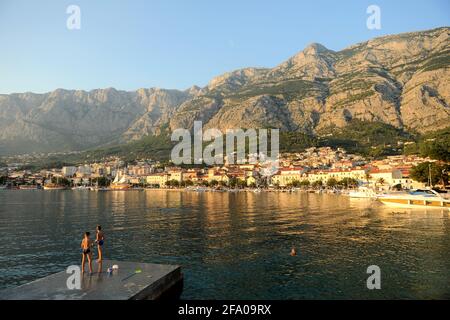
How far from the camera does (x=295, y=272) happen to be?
21.9 metres

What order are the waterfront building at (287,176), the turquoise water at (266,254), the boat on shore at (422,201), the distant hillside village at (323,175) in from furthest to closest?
the waterfront building at (287,176)
the distant hillside village at (323,175)
the boat on shore at (422,201)
the turquoise water at (266,254)

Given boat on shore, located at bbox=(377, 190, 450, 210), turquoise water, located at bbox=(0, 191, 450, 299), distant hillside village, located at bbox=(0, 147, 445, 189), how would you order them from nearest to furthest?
turquoise water, located at bbox=(0, 191, 450, 299) < boat on shore, located at bbox=(377, 190, 450, 210) < distant hillside village, located at bbox=(0, 147, 445, 189)

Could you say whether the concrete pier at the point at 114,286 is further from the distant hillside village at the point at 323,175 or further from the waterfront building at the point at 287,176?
the waterfront building at the point at 287,176

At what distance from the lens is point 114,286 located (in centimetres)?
1511

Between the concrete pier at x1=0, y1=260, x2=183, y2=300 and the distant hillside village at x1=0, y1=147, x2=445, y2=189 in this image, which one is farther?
the distant hillside village at x1=0, y1=147, x2=445, y2=189

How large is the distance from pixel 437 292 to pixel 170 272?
13.2 meters

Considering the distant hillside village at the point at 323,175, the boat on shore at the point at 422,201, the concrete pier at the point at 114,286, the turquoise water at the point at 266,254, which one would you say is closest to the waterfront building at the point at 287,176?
the distant hillside village at the point at 323,175

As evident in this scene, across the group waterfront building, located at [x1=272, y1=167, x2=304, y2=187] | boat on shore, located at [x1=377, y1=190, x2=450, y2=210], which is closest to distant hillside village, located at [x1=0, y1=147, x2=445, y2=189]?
waterfront building, located at [x1=272, y1=167, x2=304, y2=187]

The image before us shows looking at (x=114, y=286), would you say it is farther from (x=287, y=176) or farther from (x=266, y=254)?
(x=287, y=176)

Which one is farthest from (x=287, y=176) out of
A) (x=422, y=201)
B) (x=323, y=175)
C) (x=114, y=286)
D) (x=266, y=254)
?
(x=114, y=286)

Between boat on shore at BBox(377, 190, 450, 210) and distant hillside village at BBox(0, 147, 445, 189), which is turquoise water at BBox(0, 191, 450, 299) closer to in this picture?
boat on shore at BBox(377, 190, 450, 210)

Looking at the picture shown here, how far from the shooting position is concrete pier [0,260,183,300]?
13.9 metres

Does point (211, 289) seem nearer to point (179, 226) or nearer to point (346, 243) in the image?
point (346, 243)

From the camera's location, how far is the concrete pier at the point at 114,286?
13.9 m
